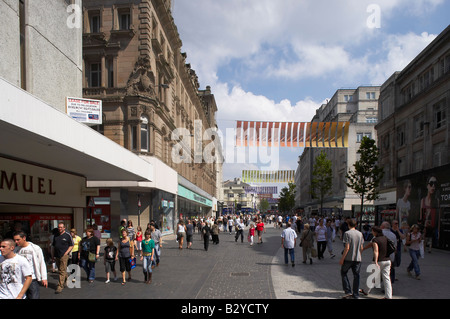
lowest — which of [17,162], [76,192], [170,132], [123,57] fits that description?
[76,192]

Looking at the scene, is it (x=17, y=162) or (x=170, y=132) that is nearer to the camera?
(x=17, y=162)

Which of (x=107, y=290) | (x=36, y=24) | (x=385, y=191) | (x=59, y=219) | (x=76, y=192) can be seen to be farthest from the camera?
(x=385, y=191)

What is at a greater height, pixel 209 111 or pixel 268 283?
pixel 209 111

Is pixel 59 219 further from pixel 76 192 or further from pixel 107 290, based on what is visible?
pixel 107 290

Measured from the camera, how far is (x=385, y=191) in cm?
3700

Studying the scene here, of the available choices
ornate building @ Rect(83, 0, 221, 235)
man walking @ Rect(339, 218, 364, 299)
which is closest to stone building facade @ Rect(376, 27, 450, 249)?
man walking @ Rect(339, 218, 364, 299)

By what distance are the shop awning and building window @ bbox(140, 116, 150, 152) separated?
10627 millimetres

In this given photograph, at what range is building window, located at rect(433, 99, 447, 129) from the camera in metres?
26.0

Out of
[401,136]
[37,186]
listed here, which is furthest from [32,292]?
[401,136]

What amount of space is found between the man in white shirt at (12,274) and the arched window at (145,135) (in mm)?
19886

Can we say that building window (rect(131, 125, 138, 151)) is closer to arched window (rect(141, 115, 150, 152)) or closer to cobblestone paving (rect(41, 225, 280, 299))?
arched window (rect(141, 115, 150, 152))

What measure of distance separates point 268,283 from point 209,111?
6164 cm

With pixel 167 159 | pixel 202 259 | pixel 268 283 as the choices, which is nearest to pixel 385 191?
pixel 167 159

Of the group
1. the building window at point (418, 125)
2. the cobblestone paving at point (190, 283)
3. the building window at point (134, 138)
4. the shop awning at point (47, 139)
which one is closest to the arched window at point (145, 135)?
the building window at point (134, 138)
